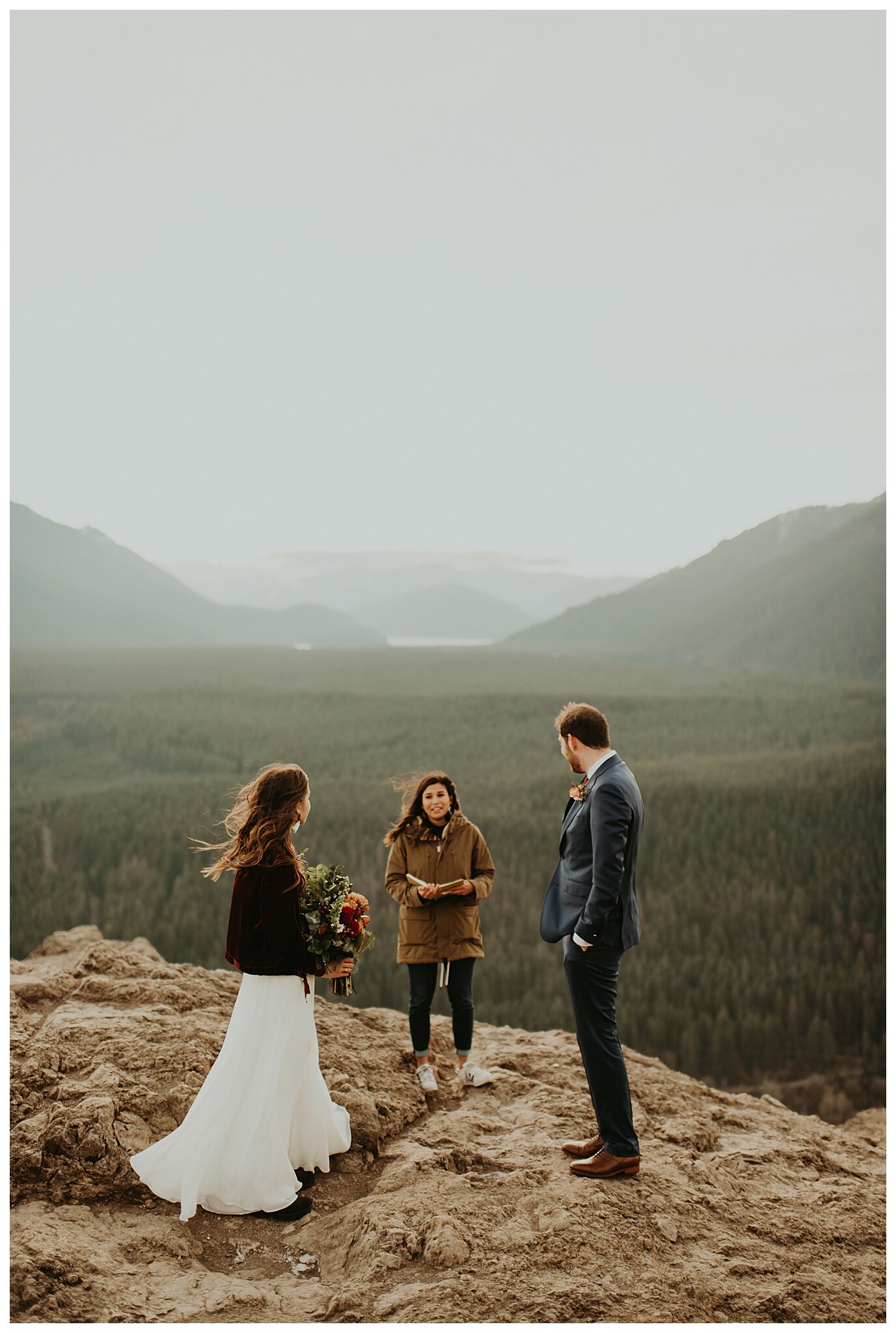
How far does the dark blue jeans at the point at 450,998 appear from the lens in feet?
15.7

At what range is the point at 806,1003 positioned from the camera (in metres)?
13.2

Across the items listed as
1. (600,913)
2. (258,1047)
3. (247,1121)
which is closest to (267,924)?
(258,1047)

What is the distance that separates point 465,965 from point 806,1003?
35.5 ft

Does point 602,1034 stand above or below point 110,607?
below

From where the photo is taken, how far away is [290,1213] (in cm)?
367

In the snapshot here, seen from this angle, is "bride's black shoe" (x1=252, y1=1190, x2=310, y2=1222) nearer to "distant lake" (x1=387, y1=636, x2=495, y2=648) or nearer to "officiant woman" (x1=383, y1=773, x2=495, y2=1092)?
"officiant woman" (x1=383, y1=773, x2=495, y2=1092)

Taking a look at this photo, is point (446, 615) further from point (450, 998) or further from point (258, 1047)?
point (258, 1047)

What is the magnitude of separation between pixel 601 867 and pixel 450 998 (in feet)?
5.48

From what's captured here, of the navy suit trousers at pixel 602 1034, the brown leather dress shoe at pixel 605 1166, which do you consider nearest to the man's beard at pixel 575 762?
the navy suit trousers at pixel 602 1034

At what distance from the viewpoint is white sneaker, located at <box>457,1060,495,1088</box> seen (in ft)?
16.8

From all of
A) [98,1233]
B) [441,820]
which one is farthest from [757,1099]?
[98,1233]

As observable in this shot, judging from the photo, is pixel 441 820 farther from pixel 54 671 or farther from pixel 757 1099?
pixel 54 671

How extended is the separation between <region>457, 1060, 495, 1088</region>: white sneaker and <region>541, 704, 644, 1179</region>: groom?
1273mm

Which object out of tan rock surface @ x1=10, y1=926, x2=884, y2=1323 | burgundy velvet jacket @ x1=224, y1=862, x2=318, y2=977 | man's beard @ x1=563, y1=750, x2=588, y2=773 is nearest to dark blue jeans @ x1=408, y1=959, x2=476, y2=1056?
tan rock surface @ x1=10, y1=926, x2=884, y2=1323
